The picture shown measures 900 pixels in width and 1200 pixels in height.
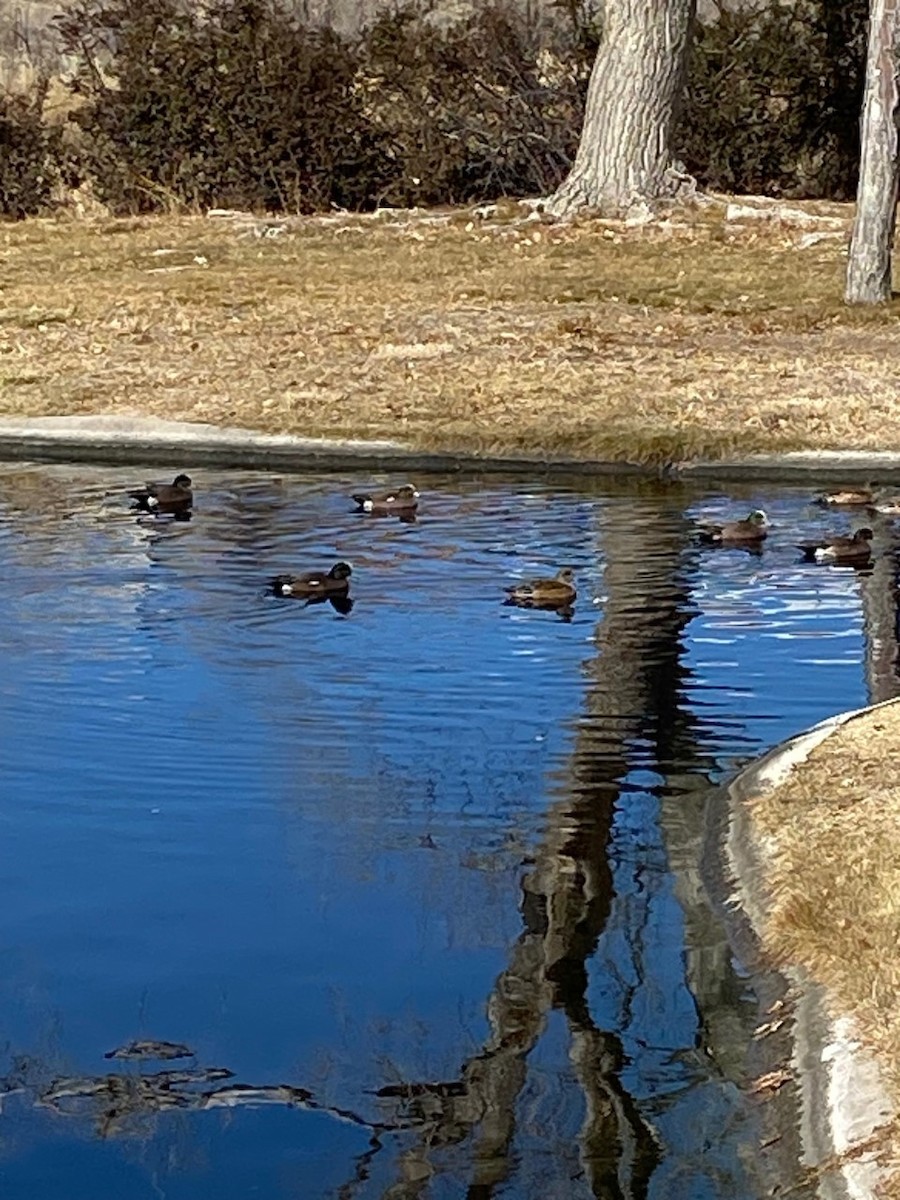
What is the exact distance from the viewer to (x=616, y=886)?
8.53 m

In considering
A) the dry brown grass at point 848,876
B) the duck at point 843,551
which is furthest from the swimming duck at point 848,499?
the dry brown grass at point 848,876

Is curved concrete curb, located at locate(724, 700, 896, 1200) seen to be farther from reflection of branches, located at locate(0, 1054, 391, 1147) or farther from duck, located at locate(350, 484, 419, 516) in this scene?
duck, located at locate(350, 484, 419, 516)

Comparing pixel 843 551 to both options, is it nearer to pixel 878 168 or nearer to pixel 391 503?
pixel 391 503

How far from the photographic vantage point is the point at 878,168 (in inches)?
961

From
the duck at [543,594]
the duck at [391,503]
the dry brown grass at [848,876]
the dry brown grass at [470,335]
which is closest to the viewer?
the dry brown grass at [848,876]

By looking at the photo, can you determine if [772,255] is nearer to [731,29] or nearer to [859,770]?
[731,29]

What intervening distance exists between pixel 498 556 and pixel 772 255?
48.5 ft

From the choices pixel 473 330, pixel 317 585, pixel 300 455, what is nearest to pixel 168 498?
pixel 300 455

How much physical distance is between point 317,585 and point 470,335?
10393 mm

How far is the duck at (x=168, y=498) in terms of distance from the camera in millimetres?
16422

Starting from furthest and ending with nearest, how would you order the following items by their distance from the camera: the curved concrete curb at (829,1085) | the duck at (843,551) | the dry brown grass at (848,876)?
the duck at (843,551) → the dry brown grass at (848,876) → the curved concrete curb at (829,1085)

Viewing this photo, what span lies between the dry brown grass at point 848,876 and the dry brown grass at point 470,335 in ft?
32.3

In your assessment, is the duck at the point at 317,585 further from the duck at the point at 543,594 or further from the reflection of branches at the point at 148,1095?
the reflection of branches at the point at 148,1095

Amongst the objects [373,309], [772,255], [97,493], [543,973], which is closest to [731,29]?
[772,255]
